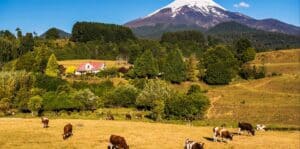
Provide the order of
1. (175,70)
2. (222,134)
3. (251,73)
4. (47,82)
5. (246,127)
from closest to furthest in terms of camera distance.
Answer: (222,134) → (246,127) → (47,82) → (175,70) → (251,73)

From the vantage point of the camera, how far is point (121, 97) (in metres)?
88.4

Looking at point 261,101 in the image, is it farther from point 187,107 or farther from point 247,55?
point 247,55

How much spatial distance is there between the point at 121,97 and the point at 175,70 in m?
24.0

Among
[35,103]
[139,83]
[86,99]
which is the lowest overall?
[35,103]

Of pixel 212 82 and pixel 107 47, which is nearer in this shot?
pixel 212 82

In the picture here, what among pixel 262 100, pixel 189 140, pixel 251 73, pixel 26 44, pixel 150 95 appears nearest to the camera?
pixel 189 140

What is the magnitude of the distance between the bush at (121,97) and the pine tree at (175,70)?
66.4ft

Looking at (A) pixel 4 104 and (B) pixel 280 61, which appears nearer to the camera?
(A) pixel 4 104

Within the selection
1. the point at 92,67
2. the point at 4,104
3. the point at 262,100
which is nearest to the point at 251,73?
the point at 262,100

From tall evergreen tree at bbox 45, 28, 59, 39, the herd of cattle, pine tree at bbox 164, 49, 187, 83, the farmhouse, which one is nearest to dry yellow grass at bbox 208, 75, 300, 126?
pine tree at bbox 164, 49, 187, 83

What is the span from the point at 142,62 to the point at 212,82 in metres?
17.7

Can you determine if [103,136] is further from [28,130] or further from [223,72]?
[223,72]

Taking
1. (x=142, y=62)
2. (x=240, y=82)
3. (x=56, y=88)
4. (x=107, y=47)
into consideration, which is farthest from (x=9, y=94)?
(x=107, y=47)

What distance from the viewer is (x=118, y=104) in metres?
89.4
